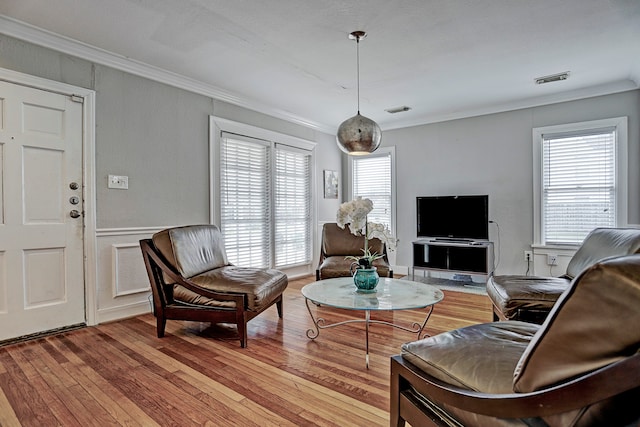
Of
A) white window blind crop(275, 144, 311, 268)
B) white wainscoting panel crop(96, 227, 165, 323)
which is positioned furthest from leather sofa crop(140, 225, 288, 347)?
white window blind crop(275, 144, 311, 268)

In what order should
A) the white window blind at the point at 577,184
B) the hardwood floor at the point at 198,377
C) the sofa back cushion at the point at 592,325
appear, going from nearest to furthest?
1. the sofa back cushion at the point at 592,325
2. the hardwood floor at the point at 198,377
3. the white window blind at the point at 577,184

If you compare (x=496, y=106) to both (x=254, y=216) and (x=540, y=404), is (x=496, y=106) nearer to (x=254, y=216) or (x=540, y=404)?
(x=254, y=216)

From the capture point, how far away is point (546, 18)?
2551 millimetres

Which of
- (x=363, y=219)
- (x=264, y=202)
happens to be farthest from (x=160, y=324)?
(x=264, y=202)

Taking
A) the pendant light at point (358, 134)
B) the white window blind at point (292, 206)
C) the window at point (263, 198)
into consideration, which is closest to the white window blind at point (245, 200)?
the window at point (263, 198)

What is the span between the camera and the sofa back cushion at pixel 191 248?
110 inches

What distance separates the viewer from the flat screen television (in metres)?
4.70

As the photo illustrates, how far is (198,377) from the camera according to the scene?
2094mm

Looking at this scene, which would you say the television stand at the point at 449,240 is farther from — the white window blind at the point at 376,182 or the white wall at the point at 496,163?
the white window blind at the point at 376,182

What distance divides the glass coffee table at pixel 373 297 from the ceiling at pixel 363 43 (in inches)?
81.3

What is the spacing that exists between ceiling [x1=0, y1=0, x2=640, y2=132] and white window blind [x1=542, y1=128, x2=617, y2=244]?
57 cm

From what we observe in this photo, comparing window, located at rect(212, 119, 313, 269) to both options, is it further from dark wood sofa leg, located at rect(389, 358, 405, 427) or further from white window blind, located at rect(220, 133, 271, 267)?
dark wood sofa leg, located at rect(389, 358, 405, 427)

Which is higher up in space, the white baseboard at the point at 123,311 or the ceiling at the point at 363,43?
the ceiling at the point at 363,43

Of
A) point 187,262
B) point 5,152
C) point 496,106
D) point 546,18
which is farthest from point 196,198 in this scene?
point 496,106
